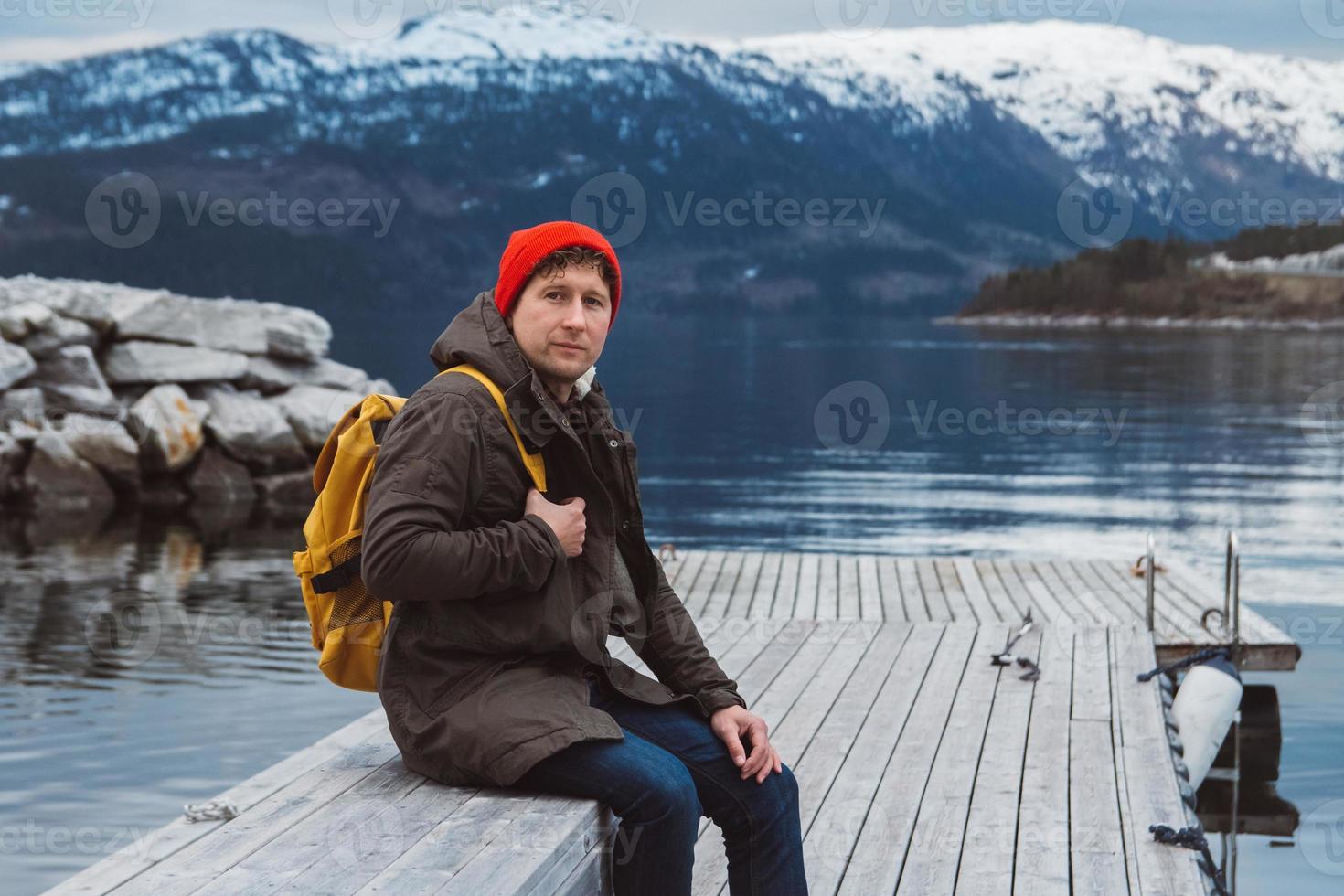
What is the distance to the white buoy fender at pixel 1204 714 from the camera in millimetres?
7656

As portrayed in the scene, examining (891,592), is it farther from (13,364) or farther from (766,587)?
(13,364)

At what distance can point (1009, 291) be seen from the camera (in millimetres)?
160000

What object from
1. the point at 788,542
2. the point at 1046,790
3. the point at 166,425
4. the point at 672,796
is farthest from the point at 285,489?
the point at 672,796

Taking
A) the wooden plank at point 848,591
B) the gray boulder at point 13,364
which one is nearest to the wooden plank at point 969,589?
the wooden plank at point 848,591

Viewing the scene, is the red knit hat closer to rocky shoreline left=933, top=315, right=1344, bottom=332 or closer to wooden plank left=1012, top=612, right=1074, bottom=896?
wooden plank left=1012, top=612, right=1074, bottom=896

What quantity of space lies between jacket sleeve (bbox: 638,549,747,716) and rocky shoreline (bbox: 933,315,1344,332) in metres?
126

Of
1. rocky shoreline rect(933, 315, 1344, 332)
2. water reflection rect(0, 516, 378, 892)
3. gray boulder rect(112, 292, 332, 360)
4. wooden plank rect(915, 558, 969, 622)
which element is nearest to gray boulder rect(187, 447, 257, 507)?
gray boulder rect(112, 292, 332, 360)

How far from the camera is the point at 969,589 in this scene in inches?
431

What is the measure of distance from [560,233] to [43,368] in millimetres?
20709

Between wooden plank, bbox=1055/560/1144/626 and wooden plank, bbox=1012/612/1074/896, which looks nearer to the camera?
wooden plank, bbox=1012/612/1074/896

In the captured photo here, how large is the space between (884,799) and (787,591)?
527 cm

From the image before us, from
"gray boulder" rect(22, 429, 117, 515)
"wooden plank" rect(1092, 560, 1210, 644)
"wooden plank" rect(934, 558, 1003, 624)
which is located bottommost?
"gray boulder" rect(22, 429, 117, 515)

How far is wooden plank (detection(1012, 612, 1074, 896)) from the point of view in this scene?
4.66 metres

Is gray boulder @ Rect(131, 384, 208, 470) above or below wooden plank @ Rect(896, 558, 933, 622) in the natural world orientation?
below
